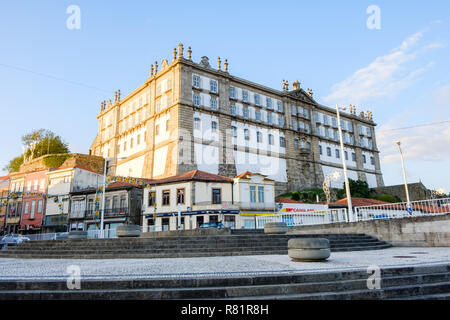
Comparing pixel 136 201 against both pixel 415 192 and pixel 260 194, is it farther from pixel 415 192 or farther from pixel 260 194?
pixel 415 192

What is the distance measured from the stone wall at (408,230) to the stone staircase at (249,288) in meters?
8.14

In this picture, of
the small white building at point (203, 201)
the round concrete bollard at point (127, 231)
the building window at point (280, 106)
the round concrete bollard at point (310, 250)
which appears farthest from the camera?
the building window at point (280, 106)

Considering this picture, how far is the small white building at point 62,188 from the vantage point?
41.0m

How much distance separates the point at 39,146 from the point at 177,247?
5861 cm

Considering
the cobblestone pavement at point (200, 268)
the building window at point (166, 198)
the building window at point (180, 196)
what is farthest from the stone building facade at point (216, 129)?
the cobblestone pavement at point (200, 268)

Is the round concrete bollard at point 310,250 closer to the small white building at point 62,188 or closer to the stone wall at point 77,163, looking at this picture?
the small white building at point 62,188

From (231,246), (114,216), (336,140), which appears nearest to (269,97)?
(336,140)

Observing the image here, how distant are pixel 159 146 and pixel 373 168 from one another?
4906 cm

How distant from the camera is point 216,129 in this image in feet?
146

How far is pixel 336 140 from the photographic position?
62156mm

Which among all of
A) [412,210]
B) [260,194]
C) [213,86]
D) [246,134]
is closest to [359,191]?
[246,134]

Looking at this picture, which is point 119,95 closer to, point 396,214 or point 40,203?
point 40,203

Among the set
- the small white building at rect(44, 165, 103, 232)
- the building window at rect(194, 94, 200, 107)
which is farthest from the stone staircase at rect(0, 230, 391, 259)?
the building window at rect(194, 94, 200, 107)
